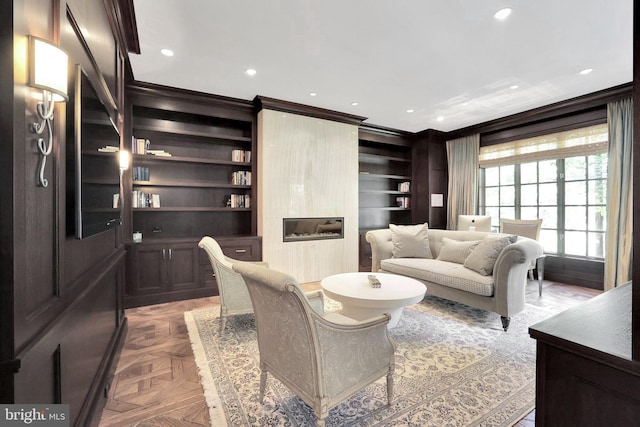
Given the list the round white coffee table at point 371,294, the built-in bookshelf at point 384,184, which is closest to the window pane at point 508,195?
the built-in bookshelf at point 384,184

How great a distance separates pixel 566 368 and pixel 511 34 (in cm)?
278

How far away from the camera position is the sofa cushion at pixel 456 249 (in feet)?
11.1

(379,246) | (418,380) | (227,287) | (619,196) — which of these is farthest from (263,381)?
(619,196)

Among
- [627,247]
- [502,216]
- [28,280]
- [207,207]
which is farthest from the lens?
[502,216]

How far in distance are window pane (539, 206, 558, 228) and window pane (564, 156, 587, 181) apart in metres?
0.51

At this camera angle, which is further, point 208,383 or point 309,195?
point 309,195

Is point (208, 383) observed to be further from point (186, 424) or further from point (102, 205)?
point (102, 205)

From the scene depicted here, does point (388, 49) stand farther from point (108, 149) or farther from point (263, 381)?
point (263, 381)

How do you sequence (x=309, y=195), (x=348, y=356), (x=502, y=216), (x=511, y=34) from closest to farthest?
(x=348, y=356)
(x=511, y=34)
(x=309, y=195)
(x=502, y=216)

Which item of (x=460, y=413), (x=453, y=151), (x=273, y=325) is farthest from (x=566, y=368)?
(x=453, y=151)

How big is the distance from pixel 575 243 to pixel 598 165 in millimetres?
1173

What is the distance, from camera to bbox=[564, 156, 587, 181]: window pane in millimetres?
4309

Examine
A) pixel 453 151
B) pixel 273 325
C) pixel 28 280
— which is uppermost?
pixel 453 151

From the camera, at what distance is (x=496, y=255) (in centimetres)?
286
